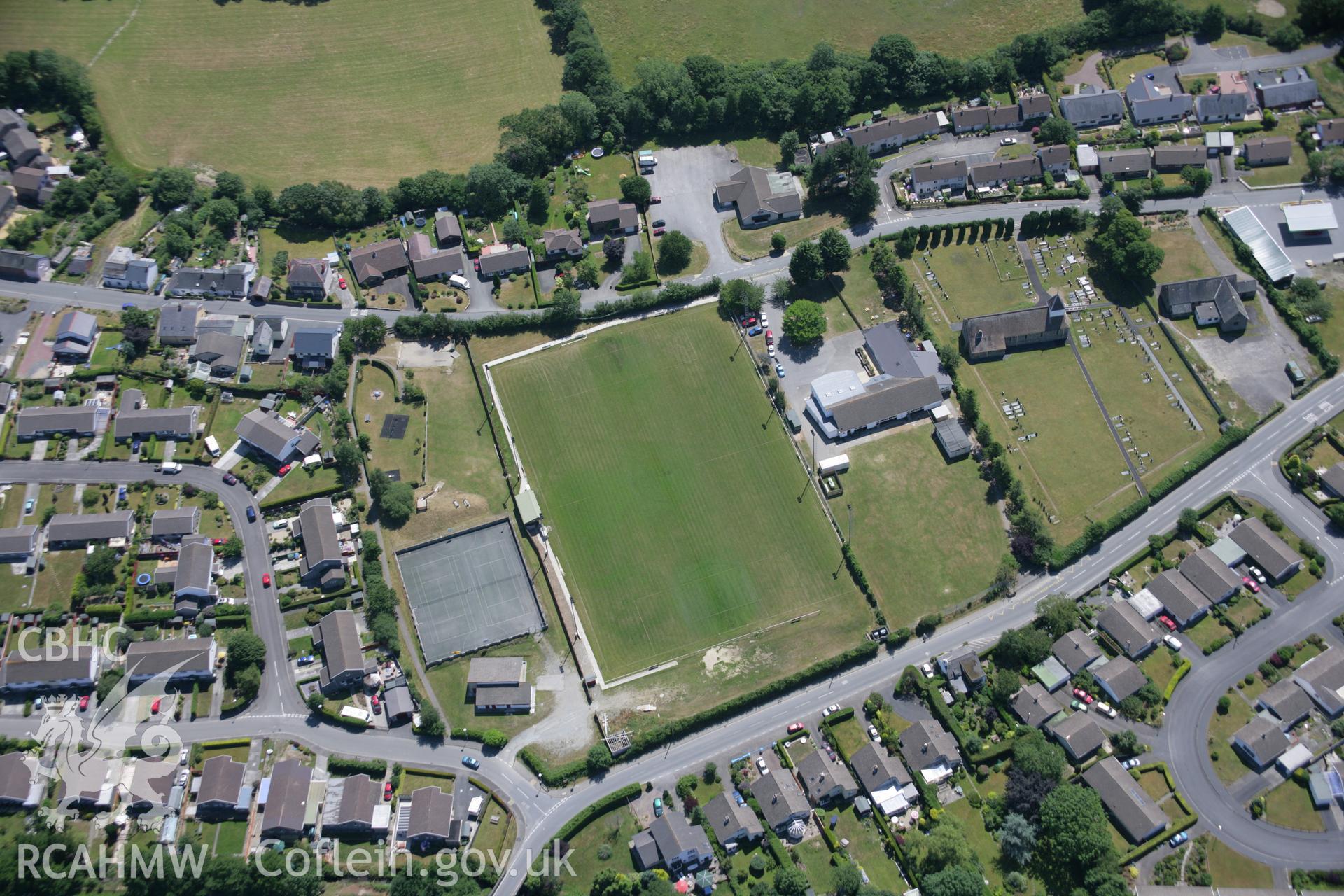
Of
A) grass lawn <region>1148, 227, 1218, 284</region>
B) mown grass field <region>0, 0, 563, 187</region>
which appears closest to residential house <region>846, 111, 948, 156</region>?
grass lawn <region>1148, 227, 1218, 284</region>

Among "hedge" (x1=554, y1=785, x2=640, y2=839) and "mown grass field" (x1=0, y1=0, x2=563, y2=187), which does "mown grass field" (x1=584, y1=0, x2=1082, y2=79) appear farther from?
"hedge" (x1=554, y1=785, x2=640, y2=839)

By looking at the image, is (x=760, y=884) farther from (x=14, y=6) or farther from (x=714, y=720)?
(x=14, y=6)

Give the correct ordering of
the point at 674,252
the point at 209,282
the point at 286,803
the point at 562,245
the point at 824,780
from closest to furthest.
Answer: the point at 286,803
the point at 824,780
the point at 209,282
the point at 674,252
the point at 562,245

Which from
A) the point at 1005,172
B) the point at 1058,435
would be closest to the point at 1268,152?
the point at 1005,172

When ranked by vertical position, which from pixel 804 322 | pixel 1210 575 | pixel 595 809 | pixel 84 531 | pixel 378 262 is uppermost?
pixel 378 262

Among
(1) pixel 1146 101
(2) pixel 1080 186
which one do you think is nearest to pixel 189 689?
(2) pixel 1080 186

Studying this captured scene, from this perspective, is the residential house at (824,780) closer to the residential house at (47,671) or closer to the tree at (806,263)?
the tree at (806,263)

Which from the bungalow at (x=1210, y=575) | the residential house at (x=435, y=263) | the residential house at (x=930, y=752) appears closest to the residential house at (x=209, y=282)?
the residential house at (x=435, y=263)

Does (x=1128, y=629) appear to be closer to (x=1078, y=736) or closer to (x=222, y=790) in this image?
(x=1078, y=736)
